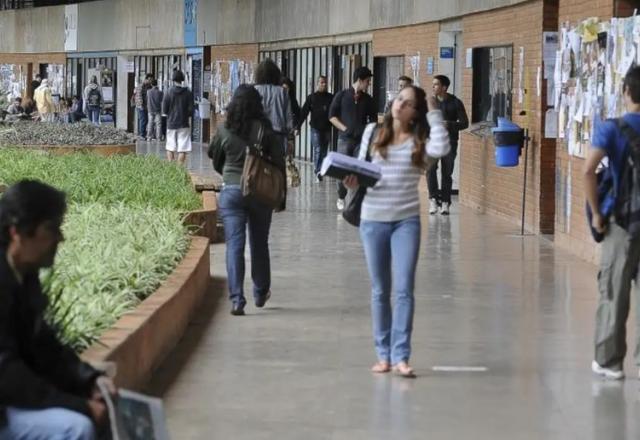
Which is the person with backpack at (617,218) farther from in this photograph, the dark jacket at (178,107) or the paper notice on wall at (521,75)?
the dark jacket at (178,107)

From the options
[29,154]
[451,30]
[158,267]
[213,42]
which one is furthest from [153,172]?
[213,42]

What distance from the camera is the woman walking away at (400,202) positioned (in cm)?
972

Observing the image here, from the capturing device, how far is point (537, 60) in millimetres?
19000

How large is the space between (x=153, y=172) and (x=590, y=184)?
12.3 meters

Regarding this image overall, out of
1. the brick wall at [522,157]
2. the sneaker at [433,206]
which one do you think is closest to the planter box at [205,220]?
the brick wall at [522,157]

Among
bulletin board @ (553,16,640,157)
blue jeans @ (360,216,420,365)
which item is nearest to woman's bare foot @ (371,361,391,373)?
blue jeans @ (360,216,420,365)

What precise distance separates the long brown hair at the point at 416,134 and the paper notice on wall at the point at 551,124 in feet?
27.4

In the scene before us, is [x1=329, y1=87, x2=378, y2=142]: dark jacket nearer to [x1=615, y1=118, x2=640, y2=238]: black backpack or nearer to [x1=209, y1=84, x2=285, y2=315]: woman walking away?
[x1=209, y1=84, x2=285, y2=315]: woman walking away

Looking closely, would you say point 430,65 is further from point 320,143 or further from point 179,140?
point 179,140

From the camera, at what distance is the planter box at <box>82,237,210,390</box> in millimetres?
8562

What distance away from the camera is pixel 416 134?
9.82 m

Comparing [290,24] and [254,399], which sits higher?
[290,24]

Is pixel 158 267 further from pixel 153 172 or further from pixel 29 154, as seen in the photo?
pixel 29 154

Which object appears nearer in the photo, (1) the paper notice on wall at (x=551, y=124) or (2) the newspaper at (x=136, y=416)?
(2) the newspaper at (x=136, y=416)
